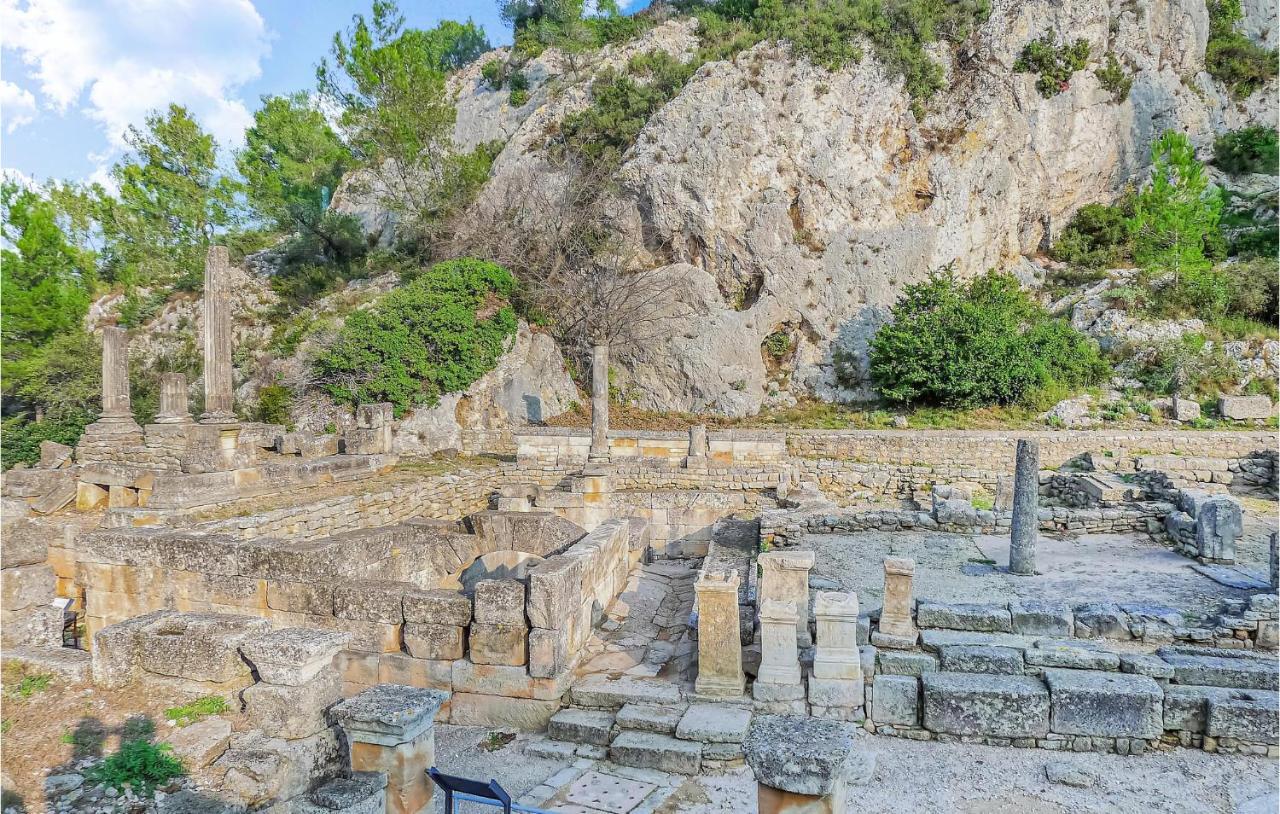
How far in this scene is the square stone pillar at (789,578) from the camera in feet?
22.4

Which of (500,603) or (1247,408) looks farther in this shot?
(1247,408)

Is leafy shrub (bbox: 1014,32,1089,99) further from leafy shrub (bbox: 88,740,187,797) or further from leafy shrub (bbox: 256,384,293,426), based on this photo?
leafy shrub (bbox: 88,740,187,797)

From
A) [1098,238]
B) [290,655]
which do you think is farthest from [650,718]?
[1098,238]

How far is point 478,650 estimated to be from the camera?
19.6 ft

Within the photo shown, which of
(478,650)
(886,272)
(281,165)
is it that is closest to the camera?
(478,650)

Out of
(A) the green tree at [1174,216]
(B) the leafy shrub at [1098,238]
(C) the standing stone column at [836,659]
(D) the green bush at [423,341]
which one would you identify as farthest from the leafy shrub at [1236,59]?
(C) the standing stone column at [836,659]

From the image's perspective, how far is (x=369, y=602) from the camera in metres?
6.19

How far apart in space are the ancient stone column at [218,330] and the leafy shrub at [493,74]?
28.7 meters

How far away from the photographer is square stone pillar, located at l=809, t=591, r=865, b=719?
591 cm

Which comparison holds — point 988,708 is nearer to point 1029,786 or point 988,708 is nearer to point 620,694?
point 1029,786

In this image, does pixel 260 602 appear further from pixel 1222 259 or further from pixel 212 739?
pixel 1222 259

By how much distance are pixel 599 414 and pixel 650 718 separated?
39.9 feet

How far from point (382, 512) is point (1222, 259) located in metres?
36.1

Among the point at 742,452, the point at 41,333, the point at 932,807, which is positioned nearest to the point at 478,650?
the point at 932,807
